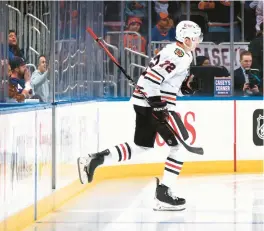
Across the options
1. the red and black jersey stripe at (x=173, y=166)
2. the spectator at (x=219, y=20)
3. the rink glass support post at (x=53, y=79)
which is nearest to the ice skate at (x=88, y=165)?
the rink glass support post at (x=53, y=79)

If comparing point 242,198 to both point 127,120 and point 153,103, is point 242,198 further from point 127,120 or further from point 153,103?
point 127,120

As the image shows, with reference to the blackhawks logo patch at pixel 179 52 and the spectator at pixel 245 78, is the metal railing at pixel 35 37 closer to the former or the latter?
the blackhawks logo patch at pixel 179 52

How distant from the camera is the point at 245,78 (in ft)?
38.2

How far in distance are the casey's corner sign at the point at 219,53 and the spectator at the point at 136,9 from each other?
0.80 meters

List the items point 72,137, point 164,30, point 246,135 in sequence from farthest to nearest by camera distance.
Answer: point 164,30 < point 246,135 < point 72,137

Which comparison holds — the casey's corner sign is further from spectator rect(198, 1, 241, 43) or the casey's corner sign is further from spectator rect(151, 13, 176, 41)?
spectator rect(151, 13, 176, 41)

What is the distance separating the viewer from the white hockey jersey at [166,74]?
24.7 feet

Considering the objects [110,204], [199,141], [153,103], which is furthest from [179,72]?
[199,141]

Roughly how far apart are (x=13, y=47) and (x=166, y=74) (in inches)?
53.8

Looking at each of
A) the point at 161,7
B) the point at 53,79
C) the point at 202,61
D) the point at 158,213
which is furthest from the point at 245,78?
the point at 158,213

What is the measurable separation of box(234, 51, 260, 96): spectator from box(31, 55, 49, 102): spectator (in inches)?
167

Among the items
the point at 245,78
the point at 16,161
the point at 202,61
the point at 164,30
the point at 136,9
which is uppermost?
the point at 136,9

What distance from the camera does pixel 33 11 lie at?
7.12m

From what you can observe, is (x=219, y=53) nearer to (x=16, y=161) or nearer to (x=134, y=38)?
(x=134, y=38)
